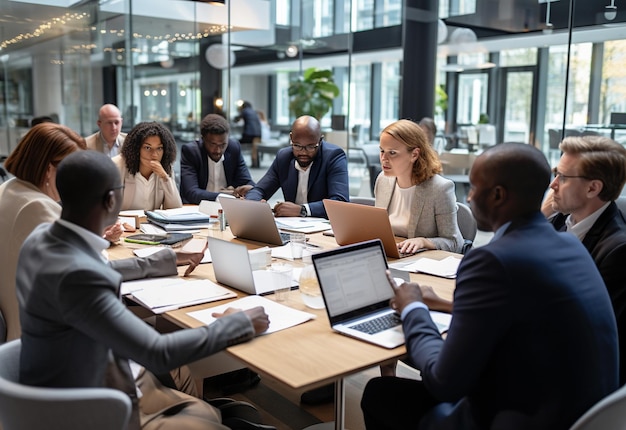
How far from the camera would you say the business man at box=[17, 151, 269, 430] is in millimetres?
1484

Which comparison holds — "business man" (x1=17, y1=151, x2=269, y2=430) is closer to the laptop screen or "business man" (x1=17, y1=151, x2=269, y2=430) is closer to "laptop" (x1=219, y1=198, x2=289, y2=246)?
the laptop screen

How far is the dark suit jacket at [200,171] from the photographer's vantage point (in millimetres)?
4703

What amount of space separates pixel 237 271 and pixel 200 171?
2681 millimetres

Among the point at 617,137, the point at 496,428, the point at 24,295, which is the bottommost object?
the point at 496,428

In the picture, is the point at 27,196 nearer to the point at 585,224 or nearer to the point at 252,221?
the point at 252,221

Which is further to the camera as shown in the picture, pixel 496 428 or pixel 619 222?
pixel 619 222

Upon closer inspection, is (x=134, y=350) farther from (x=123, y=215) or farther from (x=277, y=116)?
(x=277, y=116)

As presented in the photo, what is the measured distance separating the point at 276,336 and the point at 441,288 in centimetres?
80

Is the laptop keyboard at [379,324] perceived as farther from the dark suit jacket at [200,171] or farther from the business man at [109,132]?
the business man at [109,132]

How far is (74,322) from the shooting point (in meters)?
1.49

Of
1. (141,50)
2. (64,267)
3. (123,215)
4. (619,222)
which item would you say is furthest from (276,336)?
(141,50)

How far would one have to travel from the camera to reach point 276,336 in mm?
1872

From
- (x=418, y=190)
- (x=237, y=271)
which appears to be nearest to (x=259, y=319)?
(x=237, y=271)

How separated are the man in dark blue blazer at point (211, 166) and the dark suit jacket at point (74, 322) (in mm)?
2977
